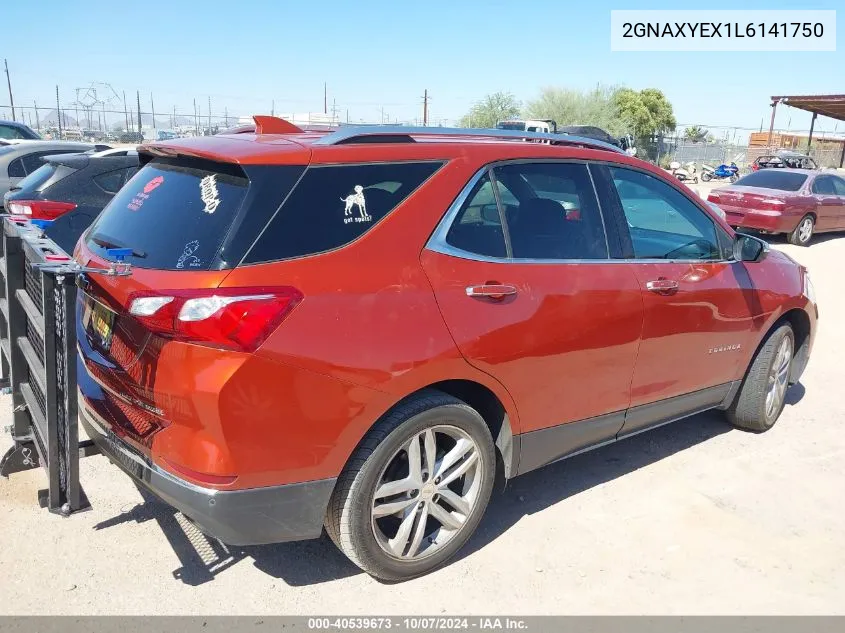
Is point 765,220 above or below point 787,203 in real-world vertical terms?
below

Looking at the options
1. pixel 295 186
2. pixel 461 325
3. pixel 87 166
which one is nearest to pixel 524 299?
pixel 461 325

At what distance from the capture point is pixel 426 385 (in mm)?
2922

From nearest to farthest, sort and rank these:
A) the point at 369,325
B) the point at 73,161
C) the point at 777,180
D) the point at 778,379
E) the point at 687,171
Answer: the point at 369,325 → the point at 778,379 → the point at 73,161 → the point at 777,180 → the point at 687,171

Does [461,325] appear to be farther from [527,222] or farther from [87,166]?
[87,166]

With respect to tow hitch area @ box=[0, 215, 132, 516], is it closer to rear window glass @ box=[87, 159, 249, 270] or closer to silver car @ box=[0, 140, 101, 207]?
rear window glass @ box=[87, 159, 249, 270]

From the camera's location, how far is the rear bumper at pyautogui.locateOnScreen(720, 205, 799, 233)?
14586 millimetres

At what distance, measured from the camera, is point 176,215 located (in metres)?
2.85

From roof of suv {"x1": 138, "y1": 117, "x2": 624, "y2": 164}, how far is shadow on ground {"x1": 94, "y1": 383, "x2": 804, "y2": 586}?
177cm

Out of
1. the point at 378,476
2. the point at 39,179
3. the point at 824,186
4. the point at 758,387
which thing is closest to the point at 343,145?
the point at 378,476

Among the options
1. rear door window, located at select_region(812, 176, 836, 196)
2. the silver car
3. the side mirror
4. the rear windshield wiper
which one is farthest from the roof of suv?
rear door window, located at select_region(812, 176, 836, 196)

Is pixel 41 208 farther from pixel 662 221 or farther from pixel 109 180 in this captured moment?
pixel 662 221

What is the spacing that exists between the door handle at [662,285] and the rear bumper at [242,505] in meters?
2.02

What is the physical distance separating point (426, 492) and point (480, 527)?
70cm

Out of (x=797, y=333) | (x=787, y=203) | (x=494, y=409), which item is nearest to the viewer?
(x=494, y=409)
